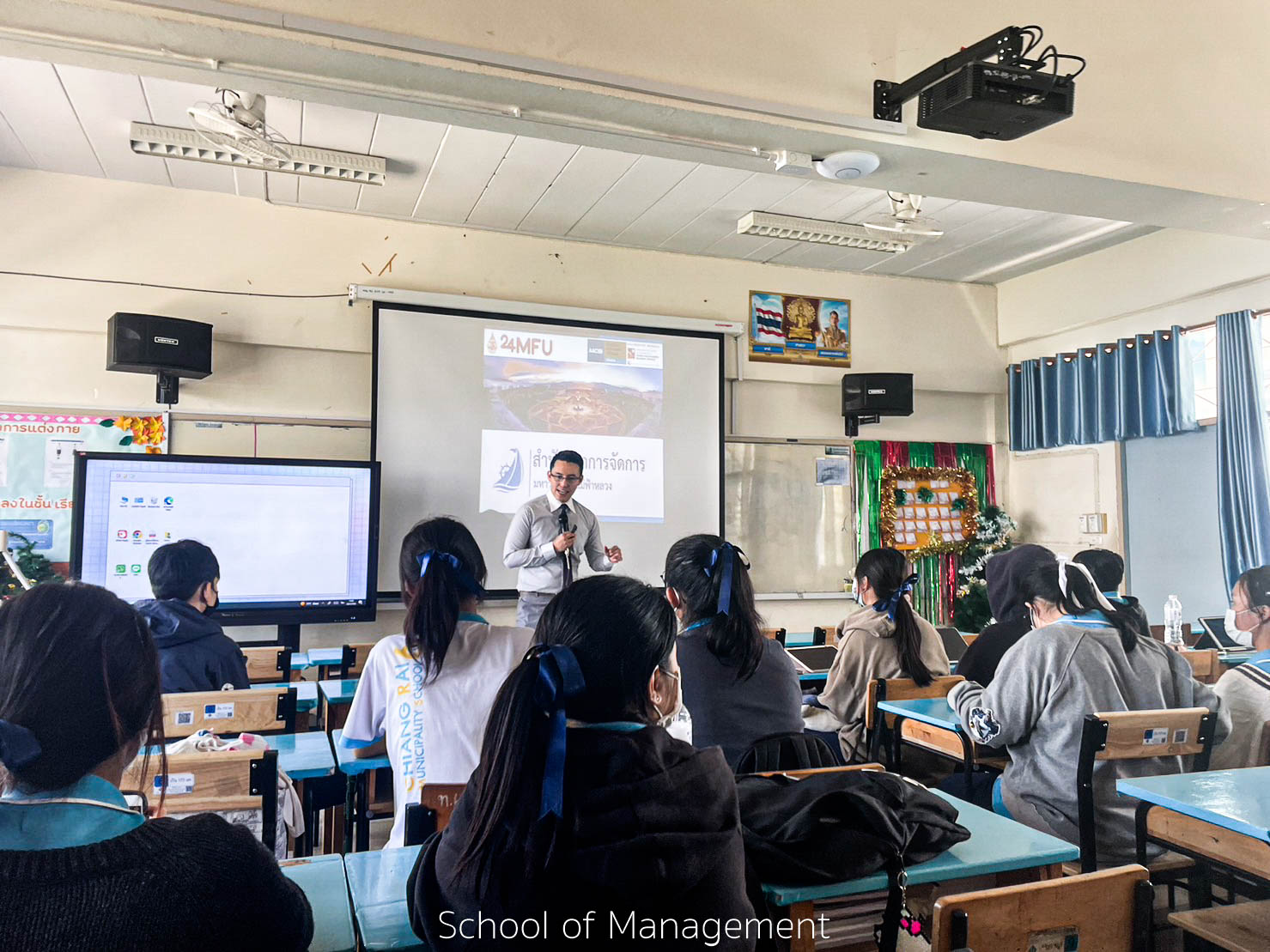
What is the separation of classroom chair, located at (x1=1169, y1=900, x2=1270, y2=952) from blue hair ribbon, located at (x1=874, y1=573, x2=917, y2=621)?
4.81 ft

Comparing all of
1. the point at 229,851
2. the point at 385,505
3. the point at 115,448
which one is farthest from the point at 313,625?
the point at 229,851

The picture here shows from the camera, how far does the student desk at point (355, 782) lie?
7.59 ft

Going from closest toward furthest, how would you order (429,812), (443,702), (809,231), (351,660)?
(429,812) < (443,702) < (351,660) < (809,231)

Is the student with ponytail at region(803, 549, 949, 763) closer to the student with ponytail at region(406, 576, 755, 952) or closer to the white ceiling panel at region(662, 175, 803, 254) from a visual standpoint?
the student with ponytail at region(406, 576, 755, 952)

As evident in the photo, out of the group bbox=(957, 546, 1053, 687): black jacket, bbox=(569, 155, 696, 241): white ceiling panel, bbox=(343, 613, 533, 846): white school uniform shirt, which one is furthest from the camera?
bbox=(569, 155, 696, 241): white ceiling panel

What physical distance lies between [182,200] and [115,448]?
1.46 meters

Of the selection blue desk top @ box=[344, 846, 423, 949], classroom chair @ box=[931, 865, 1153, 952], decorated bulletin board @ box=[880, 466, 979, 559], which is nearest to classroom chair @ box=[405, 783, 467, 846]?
blue desk top @ box=[344, 846, 423, 949]

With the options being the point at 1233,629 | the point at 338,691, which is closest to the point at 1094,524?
the point at 1233,629

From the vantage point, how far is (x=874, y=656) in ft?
10.9

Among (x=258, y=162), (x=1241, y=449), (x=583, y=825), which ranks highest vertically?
(x=258, y=162)

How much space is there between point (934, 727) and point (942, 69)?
2.08 m

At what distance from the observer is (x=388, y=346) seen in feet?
17.6

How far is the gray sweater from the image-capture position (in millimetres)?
2352

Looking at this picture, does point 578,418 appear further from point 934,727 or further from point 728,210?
point 934,727
